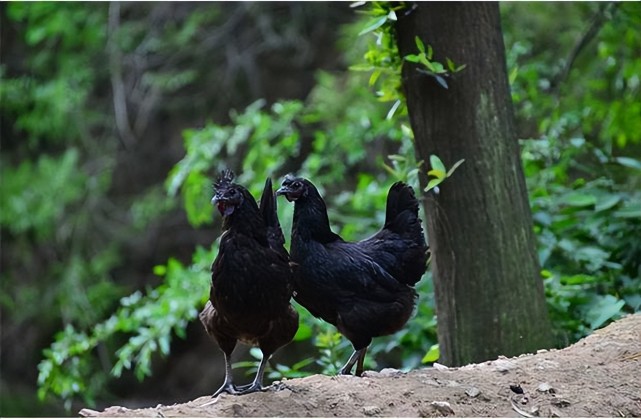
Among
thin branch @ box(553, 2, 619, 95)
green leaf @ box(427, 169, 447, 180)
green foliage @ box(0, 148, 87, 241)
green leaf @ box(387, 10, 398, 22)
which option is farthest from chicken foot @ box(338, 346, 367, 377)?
green foliage @ box(0, 148, 87, 241)

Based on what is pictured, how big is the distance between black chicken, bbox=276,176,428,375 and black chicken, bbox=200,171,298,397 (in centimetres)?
47

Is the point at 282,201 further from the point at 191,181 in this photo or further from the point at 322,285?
the point at 322,285

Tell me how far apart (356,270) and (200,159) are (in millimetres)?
2585

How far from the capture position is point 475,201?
468 cm

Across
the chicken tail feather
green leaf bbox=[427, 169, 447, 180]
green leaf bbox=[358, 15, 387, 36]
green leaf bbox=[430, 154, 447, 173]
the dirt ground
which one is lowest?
the dirt ground

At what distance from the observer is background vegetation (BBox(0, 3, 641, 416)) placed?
18.6ft

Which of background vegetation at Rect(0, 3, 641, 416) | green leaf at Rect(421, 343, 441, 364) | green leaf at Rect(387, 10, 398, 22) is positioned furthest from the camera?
background vegetation at Rect(0, 3, 641, 416)

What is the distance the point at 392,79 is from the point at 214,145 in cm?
212

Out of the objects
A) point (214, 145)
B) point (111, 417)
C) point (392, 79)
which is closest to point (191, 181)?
point (214, 145)

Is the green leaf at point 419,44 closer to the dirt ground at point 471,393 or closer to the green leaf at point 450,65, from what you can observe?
the green leaf at point 450,65

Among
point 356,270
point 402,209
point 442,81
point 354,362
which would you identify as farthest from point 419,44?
point 354,362

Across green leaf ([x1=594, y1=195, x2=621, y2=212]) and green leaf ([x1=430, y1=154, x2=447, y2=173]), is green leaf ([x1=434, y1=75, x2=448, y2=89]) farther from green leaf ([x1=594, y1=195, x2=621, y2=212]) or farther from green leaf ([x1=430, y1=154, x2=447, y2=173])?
green leaf ([x1=594, y1=195, x2=621, y2=212])

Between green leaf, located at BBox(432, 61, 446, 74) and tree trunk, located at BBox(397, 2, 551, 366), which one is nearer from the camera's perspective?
green leaf, located at BBox(432, 61, 446, 74)

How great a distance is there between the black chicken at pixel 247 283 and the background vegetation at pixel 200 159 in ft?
4.61
